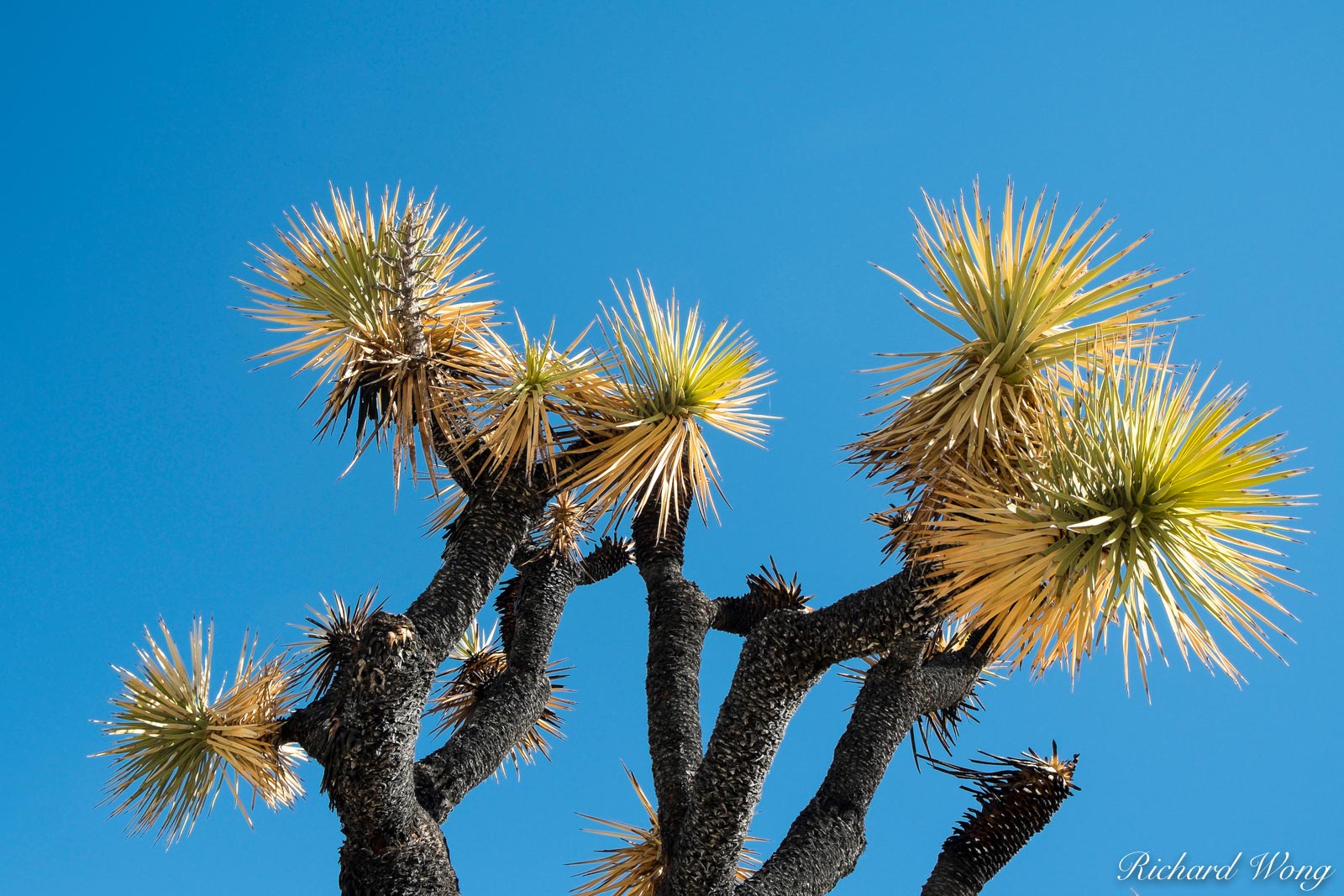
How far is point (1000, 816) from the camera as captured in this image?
5.31 metres

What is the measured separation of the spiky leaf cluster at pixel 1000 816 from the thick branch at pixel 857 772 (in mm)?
373

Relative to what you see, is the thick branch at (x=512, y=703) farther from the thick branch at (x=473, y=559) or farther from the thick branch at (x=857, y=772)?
the thick branch at (x=857, y=772)

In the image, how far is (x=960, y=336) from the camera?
479 cm

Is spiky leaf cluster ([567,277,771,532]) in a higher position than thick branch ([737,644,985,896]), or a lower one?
higher

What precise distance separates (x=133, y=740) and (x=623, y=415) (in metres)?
2.91

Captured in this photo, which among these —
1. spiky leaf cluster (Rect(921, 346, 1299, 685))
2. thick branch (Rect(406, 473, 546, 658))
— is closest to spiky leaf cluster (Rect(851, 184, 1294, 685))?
spiky leaf cluster (Rect(921, 346, 1299, 685))

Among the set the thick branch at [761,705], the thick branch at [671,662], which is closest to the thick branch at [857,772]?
the thick branch at [761,705]

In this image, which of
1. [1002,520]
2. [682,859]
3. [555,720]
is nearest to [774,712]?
[682,859]

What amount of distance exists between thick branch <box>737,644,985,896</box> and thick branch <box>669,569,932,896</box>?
182mm

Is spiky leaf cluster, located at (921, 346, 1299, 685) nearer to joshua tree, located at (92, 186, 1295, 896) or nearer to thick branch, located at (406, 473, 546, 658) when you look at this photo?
joshua tree, located at (92, 186, 1295, 896)

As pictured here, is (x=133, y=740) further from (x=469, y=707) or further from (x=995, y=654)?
(x=995, y=654)

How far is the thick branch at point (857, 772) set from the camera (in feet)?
16.4

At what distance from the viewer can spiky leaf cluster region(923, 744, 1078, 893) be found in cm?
520

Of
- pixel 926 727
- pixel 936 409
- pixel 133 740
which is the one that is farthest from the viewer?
pixel 926 727
